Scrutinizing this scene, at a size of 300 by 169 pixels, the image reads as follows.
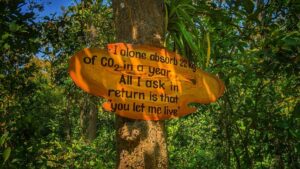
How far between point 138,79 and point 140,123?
0.82ft

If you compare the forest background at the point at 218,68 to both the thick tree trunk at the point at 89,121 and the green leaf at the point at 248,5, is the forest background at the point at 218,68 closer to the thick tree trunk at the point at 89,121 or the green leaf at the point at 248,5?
the green leaf at the point at 248,5

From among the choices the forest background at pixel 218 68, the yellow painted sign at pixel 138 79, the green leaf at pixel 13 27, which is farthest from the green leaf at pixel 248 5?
the green leaf at pixel 13 27

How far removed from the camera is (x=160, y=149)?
213 cm

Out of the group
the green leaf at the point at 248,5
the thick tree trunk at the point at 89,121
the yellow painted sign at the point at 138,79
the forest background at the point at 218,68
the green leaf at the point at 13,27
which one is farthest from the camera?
the thick tree trunk at the point at 89,121

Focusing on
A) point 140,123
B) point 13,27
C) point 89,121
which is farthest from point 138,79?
point 89,121

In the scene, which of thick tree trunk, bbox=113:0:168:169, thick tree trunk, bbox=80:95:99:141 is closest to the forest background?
thick tree trunk, bbox=113:0:168:169

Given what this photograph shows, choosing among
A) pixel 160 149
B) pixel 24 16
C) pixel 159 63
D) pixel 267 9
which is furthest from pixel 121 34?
pixel 24 16

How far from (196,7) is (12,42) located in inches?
89.6

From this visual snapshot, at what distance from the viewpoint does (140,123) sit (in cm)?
211

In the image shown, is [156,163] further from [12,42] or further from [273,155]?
[273,155]

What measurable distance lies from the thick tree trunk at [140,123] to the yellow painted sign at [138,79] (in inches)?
2.4

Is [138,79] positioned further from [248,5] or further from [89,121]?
[89,121]

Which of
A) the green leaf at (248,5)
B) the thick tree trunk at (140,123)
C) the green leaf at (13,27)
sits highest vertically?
the green leaf at (13,27)

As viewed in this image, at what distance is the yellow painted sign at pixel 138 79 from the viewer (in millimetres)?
2049
